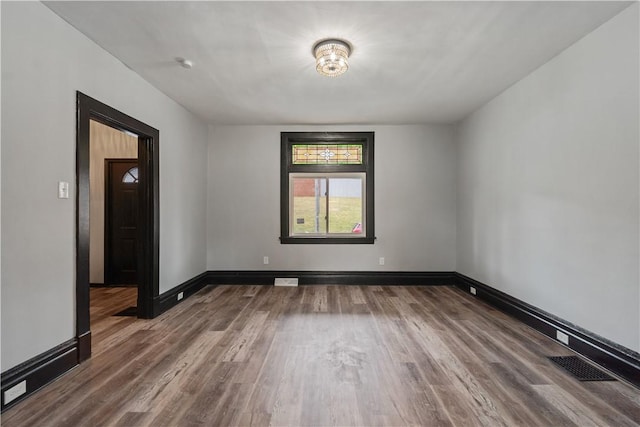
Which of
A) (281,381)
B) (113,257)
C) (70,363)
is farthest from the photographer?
(113,257)

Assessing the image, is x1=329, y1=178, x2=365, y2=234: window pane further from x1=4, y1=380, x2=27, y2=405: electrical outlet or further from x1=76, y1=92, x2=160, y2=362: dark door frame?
x1=4, y1=380, x2=27, y2=405: electrical outlet

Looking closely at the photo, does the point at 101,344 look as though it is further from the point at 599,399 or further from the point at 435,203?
the point at 435,203

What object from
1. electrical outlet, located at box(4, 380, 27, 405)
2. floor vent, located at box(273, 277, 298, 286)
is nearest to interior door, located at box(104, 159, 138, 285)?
floor vent, located at box(273, 277, 298, 286)

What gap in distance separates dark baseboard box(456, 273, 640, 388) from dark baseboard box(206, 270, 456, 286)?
1219 mm

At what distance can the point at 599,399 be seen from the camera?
74.0 inches

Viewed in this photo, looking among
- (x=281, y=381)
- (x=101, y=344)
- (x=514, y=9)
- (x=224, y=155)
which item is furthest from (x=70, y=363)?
(x=514, y=9)

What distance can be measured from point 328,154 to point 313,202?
2.77 feet

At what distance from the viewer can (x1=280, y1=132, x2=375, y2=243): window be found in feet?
16.5

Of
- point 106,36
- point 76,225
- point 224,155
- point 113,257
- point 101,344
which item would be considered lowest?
point 101,344

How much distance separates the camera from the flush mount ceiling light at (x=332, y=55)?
251 cm

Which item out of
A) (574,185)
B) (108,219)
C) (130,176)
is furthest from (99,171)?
(574,185)

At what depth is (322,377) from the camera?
83.7 inches

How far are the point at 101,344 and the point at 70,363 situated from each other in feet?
1.49

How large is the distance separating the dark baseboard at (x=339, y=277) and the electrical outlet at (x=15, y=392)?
3.07 metres
